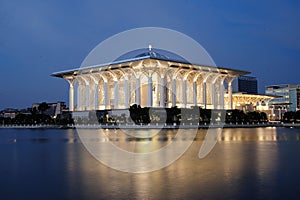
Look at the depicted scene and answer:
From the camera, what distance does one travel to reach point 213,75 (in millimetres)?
75000

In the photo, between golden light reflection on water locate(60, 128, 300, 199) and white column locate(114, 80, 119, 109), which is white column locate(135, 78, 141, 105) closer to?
white column locate(114, 80, 119, 109)

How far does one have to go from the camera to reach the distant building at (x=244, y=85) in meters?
128

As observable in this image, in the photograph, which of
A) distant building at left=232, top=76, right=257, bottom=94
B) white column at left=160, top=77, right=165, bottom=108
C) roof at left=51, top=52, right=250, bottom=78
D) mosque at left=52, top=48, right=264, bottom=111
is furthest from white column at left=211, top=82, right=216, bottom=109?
distant building at left=232, top=76, right=257, bottom=94

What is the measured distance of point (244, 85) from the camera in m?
132

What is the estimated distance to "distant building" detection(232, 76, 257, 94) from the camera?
127938 millimetres

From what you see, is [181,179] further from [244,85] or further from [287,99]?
[244,85]

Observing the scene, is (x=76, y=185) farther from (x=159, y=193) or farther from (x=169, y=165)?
(x=169, y=165)

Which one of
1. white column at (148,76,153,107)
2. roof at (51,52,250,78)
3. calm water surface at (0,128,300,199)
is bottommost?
calm water surface at (0,128,300,199)

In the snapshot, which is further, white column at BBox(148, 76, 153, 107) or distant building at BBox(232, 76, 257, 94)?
distant building at BBox(232, 76, 257, 94)

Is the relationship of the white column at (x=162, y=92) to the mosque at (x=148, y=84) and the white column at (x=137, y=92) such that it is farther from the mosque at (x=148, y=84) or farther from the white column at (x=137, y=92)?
the white column at (x=137, y=92)

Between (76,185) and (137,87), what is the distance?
184ft

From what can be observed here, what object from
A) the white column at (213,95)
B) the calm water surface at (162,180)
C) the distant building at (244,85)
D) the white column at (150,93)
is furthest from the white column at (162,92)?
the distant building at (244,85)

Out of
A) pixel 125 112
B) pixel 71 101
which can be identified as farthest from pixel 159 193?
pixel 71 101

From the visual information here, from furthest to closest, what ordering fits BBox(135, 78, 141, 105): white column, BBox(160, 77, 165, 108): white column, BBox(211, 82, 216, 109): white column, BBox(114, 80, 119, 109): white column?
BBox(211, 82, 216, 109): white column, BBox(114, 80, 119, 109): white column, BBox(135, 78, 141, 105): white column, BBox(160, 77, 165, 108): white column
